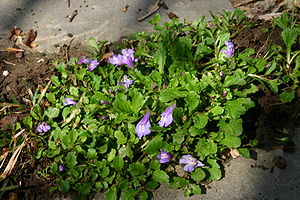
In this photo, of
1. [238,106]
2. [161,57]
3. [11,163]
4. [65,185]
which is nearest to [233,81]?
[238,106]

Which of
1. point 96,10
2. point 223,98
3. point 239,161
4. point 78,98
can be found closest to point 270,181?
point 239,161

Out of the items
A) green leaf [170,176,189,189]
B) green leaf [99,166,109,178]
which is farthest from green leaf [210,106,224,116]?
green leaf [99,166,109,178]

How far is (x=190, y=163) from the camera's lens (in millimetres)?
2105

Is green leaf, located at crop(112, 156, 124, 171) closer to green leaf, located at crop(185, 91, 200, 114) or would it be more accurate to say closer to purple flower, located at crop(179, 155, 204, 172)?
purple flower, located at crop(179, 155, 204, 172)

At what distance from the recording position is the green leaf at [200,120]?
81.4 inches

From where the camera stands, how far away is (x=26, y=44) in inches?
130

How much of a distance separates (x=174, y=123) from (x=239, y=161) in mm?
525

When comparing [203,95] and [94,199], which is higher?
[203,95]

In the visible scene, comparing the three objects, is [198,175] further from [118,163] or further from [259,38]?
[259,38]

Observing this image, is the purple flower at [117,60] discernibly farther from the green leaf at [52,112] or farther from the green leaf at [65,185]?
the green leaf at [65,185]

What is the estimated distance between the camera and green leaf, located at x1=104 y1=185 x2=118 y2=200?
2.12m

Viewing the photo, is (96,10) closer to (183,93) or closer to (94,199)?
(183,93)

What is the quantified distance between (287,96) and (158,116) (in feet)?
3.01

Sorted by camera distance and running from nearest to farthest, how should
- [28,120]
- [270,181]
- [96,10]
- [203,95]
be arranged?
[270,181]
[203,95]
[28,120]
[96,10]
